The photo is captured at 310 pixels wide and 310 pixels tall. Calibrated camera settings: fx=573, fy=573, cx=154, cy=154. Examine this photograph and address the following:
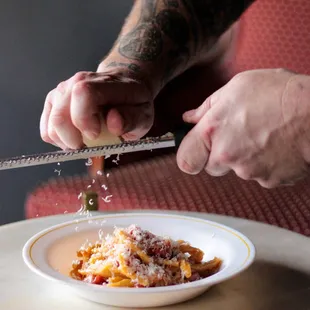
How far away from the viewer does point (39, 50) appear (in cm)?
160

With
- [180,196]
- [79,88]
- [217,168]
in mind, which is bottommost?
[180,196]

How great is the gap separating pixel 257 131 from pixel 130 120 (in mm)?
A: 190

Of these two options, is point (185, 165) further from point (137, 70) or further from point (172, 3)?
point (172, 3)

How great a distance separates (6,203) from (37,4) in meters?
0.58

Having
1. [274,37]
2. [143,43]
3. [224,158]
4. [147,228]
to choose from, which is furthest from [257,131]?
[274,37]

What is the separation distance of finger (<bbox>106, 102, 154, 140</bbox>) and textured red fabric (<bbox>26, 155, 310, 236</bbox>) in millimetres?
218

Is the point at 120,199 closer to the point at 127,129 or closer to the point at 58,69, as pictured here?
the point at 127,129

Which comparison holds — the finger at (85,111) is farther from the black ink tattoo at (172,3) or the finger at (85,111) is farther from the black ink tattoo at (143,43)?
the black ink tattoo at (172,3)

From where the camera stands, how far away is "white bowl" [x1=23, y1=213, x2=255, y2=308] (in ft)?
1.79

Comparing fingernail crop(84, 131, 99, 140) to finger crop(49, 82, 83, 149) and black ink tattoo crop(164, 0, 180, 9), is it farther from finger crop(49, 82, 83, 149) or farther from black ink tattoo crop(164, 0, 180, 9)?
black ink tattoo crop(164, 0, 180, 9)

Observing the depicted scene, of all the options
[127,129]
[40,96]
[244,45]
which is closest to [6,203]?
[40,96]

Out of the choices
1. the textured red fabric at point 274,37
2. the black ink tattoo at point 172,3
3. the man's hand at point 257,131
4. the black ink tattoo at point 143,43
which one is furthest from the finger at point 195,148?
the textured red fabric at point 274,37

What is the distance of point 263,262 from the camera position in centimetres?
68

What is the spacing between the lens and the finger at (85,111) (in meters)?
0.71
